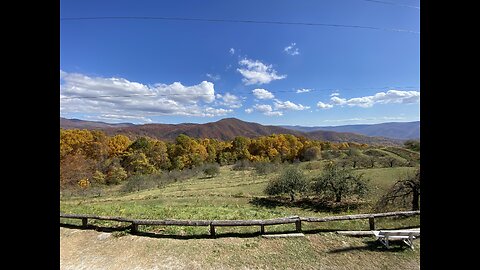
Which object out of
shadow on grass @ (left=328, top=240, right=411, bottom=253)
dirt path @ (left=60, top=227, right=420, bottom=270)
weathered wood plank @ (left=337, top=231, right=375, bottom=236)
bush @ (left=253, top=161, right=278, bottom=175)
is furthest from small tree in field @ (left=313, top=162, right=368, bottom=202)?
bush @ (left=253, top=161, right=278, bottom=175)

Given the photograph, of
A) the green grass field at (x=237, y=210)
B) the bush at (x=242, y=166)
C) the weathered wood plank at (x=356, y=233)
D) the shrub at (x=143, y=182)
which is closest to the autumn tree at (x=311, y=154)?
the bush at (x=242, y=166)

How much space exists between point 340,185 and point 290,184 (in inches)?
140

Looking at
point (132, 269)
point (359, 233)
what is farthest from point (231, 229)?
point (359, 233)

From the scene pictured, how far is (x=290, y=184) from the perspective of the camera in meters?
18.7

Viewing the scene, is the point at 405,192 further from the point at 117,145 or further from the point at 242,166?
the point at 117,145

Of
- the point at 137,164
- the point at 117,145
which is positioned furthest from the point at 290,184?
the point at 117,145

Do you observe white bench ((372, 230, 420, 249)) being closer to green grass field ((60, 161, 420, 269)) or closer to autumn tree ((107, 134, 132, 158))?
green grass field ((60, 161, 420, 269))

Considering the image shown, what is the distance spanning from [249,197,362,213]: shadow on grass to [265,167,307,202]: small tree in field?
1.86 feet

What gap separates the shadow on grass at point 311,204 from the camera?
1584 centimetres
